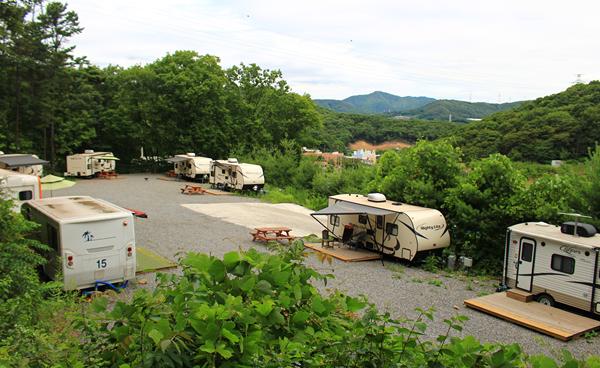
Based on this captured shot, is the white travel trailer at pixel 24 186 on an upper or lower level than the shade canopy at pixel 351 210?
upper

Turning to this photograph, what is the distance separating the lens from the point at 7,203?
8602 millimetres

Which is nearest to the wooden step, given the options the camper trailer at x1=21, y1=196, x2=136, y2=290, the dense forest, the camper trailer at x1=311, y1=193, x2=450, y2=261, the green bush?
the camper trailer at x1=311, y1=193, x2=450, y2=261

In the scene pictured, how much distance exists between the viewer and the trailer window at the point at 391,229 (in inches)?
570

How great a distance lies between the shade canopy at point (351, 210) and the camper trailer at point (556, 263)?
12.1ft

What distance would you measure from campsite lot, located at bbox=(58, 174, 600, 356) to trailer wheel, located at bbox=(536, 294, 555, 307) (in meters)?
1.37

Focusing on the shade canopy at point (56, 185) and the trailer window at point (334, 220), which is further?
the shade canopy at point (56, 185)

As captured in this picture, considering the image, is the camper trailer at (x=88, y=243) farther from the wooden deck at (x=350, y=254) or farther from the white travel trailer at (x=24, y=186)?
the wooden deck at (x=350, y=254)

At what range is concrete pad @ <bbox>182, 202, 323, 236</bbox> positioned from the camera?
20.2 m

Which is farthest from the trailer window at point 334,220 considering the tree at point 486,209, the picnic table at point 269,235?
the tree at point 486,209

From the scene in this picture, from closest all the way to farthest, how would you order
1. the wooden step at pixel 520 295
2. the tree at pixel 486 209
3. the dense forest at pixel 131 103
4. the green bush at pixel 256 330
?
the green bush at pixel 256 330
the wooden step at pixel 520 295
the tree at pixel 486 209
the dense forest at pixel 131 103

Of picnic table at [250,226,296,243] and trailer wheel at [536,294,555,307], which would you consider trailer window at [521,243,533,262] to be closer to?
trailer wheel at [536,294,555,307]

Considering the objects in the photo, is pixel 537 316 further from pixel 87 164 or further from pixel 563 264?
pixel 87 164

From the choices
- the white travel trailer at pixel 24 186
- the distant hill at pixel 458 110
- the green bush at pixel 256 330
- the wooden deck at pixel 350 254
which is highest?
the distant hill at pixel 458 110

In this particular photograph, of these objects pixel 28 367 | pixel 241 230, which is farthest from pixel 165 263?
pixel 28 367
